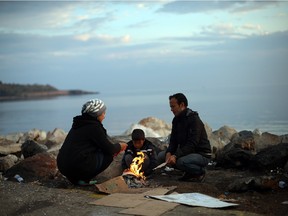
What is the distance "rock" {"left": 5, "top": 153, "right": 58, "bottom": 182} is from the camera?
8977 millimetres

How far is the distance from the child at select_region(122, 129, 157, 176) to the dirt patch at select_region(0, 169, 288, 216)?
0.29 m

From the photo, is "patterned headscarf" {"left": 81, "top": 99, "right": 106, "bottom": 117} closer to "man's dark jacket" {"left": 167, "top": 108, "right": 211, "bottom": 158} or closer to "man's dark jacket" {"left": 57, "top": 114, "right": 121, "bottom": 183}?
"man's dark jacket" {"left": 57, "top": 114, "right": 121, "bottom": 183}

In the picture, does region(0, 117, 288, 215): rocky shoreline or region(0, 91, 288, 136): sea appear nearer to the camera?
region(0, 117, 288, 215): rocky shoreline

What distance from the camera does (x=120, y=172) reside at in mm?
8742

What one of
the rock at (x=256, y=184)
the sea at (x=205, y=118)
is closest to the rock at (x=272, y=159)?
the rock at (x=256, y=184)

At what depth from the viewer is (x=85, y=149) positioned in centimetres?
747

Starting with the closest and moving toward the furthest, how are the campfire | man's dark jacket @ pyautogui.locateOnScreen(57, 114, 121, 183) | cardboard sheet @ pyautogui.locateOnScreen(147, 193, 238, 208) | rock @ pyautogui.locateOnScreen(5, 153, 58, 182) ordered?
cardboard sheet @ pyautogui.locateOnScreen(147, 193, 238, 208) < man's dark jacket @ pyautogui.locateOnScreen(57, 114, 121, 183) < the campfire < rock @ pyautogui.locateOnScreen(5, 153, 58, 182)

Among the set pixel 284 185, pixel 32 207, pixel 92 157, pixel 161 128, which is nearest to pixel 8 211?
pixel 32 207

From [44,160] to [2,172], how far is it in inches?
48.2

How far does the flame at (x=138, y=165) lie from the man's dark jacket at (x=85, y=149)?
2.12 feet

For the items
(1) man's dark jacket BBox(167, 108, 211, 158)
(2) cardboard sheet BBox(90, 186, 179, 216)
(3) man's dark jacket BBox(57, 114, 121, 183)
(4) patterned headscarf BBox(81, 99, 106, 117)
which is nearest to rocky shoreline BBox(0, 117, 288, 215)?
(3) man's dark jacket BBox(57, 114, 121, 183)

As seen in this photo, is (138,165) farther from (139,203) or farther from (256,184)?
(139,203)

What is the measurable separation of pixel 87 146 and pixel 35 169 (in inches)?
82.1

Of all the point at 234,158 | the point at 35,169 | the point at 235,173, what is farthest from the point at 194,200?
the point at 35,169
